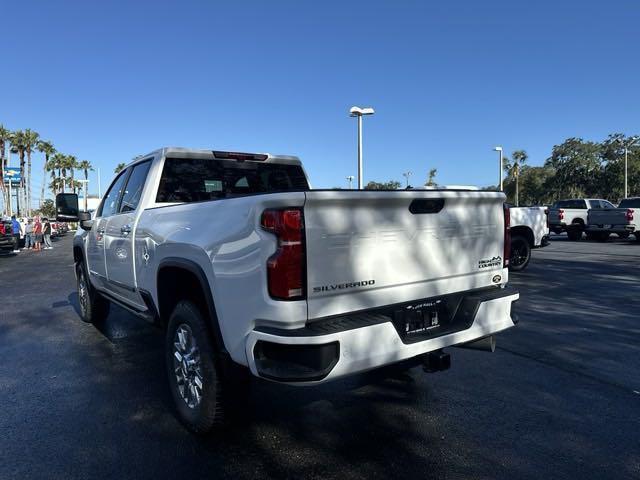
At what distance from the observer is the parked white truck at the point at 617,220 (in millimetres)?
18656

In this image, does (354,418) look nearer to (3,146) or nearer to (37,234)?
(37,234)

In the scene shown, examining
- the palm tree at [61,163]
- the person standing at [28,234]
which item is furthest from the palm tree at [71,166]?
the person standing at [28,234]

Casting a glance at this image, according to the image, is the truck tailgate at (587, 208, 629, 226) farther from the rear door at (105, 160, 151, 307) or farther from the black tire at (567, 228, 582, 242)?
the rear door at (105, 160, 151, 307)

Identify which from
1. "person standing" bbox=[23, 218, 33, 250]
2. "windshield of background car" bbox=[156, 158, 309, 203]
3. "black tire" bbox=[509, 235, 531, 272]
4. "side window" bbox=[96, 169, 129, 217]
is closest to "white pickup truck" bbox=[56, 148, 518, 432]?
"windshield of background car" bbox=[156, 158, 309, 203]

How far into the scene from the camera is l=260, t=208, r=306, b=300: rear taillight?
7.97ft

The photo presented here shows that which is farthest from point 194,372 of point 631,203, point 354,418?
point 631,203

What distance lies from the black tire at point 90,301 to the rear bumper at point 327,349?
13.5 ft

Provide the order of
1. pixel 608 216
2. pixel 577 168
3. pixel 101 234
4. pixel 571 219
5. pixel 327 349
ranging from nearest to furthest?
pixel 327 349 → pixel 101 234 → pixel 608 216 → pixel 571 219 → pixel 577 168

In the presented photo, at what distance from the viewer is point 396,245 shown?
2.84 meters

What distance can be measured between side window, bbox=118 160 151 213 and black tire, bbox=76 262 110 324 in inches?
66.9

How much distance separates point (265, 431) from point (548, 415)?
2.01 m

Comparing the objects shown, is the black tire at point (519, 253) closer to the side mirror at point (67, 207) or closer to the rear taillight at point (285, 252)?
the side mirror at point (67, 207)

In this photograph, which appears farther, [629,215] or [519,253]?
[629,215]

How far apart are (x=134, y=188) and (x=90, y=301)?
2.27 metres
